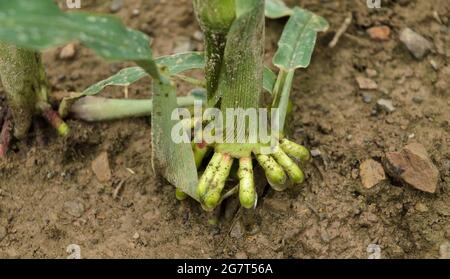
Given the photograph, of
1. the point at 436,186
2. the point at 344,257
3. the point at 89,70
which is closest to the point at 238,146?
the point at 344,257

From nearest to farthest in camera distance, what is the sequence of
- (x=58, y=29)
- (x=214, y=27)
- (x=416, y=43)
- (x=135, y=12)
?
(x=58, y=29), (x=214, y=27), (x=416, y=43), (x=135, y=12)

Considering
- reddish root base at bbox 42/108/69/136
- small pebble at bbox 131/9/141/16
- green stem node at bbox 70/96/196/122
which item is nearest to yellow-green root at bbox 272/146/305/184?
green stem node at bbox 70/96/196/122

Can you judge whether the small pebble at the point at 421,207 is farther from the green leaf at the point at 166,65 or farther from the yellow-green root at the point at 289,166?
the green leaf at the point at 166,65

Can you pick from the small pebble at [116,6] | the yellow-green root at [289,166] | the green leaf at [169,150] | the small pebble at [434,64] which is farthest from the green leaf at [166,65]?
the small pebble at [434,64]

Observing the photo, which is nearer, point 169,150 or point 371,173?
point 169,150

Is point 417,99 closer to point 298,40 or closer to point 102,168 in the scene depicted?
point 298,40

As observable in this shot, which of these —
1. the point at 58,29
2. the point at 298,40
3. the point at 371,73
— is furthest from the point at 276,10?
the point at 58,29
